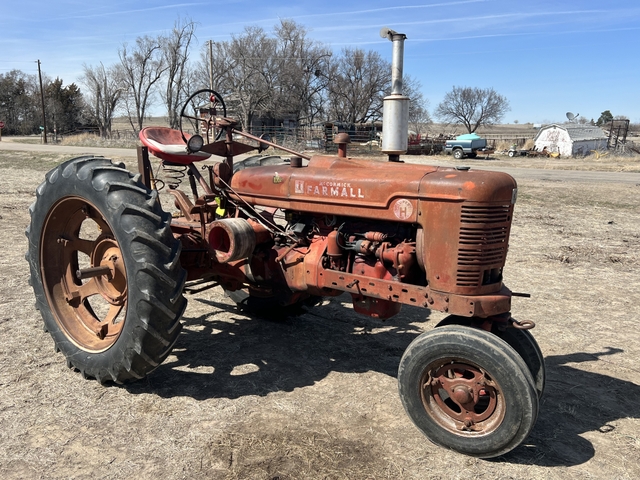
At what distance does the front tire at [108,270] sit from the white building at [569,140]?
121ft

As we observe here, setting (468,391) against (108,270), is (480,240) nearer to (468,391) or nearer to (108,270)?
(468,391)

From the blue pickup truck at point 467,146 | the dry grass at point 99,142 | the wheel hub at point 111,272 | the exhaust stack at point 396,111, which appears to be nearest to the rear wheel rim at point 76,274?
the wheel hub at point 111,272

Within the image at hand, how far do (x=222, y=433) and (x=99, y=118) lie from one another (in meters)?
54.8

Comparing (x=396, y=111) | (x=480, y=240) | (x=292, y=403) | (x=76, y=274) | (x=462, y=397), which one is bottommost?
(x=292, y=403)

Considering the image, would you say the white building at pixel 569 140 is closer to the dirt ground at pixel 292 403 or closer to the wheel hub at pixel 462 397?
the dirt ground at pixel 292 403

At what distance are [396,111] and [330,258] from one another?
3.50 feet

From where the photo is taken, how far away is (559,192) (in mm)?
13742

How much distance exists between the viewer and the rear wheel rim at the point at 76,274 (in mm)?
3656

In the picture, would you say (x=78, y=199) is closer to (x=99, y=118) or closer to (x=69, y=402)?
(x=69, y=402)

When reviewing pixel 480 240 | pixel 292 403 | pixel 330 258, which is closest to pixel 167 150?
pixel 330 258

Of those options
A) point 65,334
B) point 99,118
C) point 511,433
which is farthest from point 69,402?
point 99,118

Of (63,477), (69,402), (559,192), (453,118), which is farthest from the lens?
(453,118)

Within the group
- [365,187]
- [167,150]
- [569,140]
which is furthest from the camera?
[569,140]

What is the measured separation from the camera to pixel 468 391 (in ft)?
9.19
